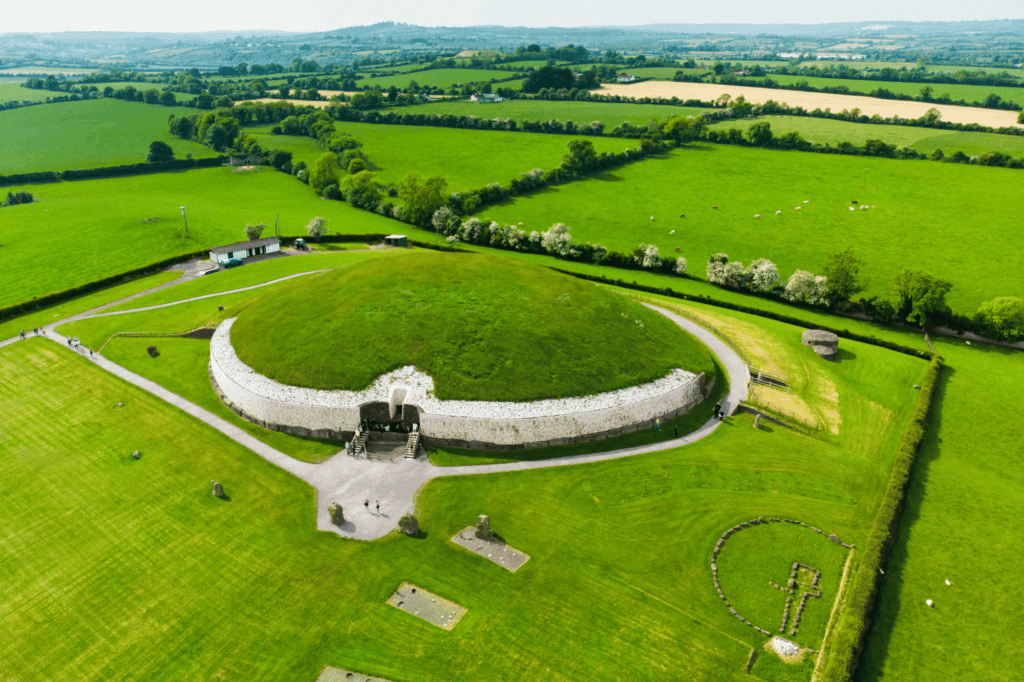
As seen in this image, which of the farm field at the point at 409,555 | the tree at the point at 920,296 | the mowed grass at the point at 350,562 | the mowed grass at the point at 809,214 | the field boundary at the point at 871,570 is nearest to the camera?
the field boundary at the point at 871,570

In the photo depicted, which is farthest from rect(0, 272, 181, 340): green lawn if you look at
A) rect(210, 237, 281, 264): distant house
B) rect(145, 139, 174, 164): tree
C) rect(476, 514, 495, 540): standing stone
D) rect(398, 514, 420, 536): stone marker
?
rect(145, 139, 174, 164): tree

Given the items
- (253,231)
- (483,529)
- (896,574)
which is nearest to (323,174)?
(253,231)

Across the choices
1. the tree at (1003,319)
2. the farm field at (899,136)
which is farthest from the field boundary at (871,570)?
the farm field at (899,136)

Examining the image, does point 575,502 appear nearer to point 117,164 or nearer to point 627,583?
point 627,583

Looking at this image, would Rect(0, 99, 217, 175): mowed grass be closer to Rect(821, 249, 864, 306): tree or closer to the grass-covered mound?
the grass-covered mound

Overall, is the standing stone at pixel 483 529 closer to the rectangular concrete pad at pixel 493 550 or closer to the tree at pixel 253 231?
the rectangular concrete pad at pixel 493 550

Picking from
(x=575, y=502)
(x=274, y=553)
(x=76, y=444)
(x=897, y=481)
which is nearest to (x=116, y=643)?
(x=274, y=553)
